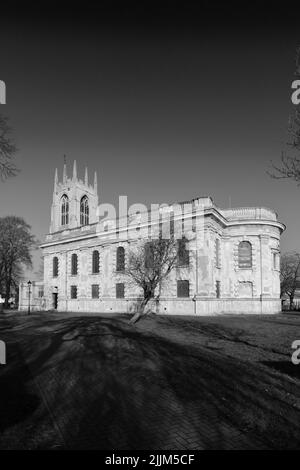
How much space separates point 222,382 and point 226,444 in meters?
3.64

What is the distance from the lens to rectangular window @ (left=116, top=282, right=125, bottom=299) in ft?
144

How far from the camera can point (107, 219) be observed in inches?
1847

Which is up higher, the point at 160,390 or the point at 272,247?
the point at 272,247

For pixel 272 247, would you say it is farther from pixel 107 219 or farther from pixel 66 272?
A: pixel 66 272

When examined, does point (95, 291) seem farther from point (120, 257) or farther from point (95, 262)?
point (120, 257)

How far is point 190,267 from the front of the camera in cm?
3722

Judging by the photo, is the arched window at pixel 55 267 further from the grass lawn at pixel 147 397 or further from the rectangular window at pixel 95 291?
the grass lawn at pixel 147 397

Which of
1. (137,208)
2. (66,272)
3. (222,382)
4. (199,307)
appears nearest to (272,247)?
(199,307)

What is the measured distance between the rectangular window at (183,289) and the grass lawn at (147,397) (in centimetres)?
2195

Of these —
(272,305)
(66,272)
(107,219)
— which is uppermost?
(107,219)

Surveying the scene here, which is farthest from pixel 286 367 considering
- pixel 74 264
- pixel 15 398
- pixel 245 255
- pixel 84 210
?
pixel 84 210

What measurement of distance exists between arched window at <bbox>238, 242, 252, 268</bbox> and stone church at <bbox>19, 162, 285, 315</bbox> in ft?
0.38
